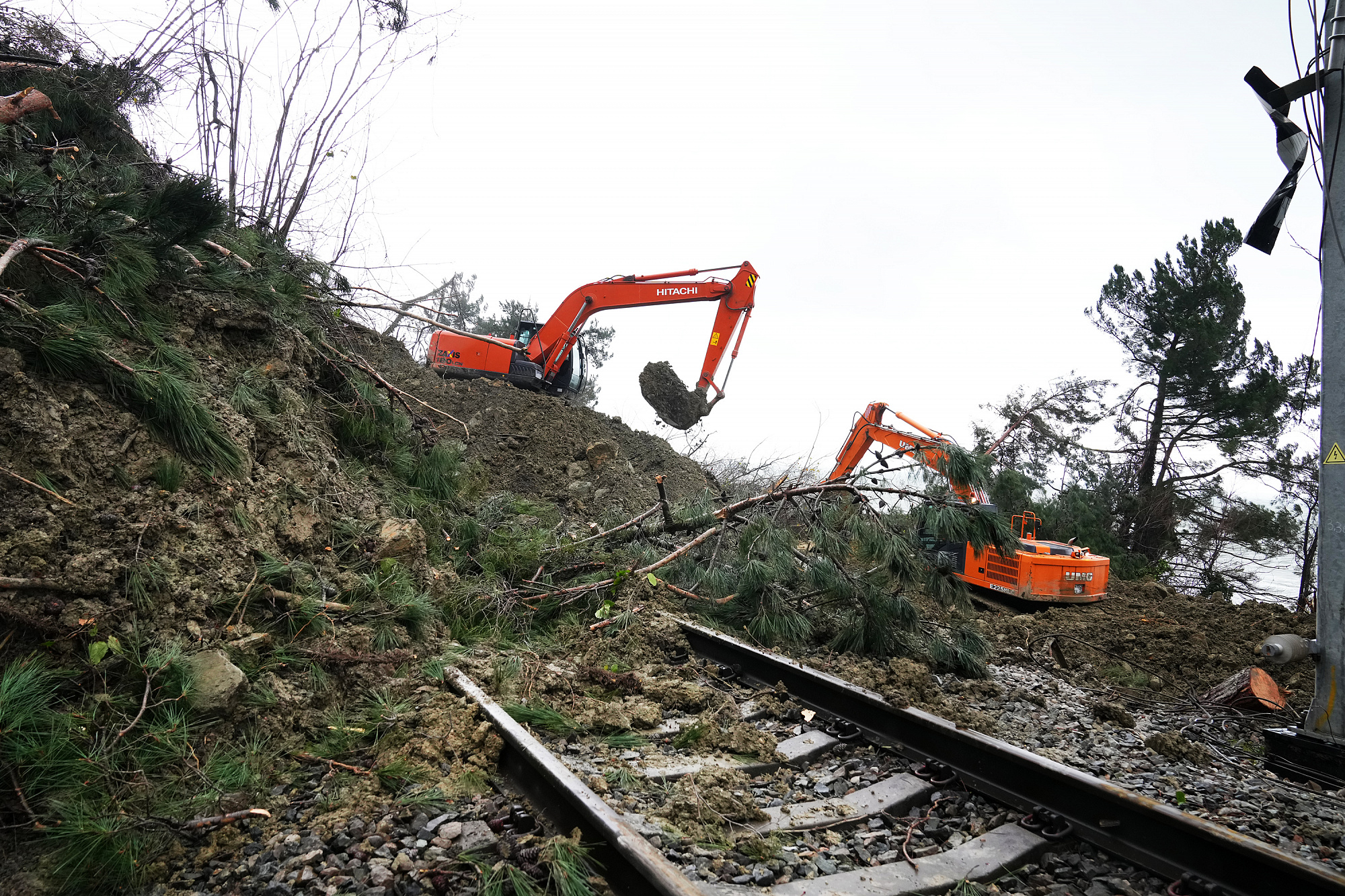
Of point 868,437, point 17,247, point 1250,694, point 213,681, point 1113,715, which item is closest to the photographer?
point 213,681

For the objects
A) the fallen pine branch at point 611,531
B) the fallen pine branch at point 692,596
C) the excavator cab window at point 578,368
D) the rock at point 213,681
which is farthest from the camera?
the excavator cab window at point 578,368

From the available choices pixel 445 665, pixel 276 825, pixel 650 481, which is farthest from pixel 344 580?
pixel 650 481

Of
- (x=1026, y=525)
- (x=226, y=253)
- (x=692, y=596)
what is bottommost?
(x=692, y=596)

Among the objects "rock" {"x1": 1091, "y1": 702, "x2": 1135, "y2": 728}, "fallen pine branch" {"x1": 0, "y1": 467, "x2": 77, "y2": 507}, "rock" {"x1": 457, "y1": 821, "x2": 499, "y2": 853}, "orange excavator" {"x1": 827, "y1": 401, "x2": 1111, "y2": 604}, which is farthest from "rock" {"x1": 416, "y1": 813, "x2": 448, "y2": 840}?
"orange excavator" {"x1": 827, "y1": 401, "x2": 1111, "y2": 604}

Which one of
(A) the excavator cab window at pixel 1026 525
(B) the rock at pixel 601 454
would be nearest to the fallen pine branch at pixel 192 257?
(B) the rock at pixel 601 454

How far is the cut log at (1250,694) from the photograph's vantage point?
5.13m

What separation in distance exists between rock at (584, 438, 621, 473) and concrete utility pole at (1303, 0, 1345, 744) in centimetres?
853

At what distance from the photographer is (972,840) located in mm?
2746

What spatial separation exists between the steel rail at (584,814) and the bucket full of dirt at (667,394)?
908 centimetres

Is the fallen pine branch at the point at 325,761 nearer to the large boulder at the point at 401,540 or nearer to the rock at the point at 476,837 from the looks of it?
the rock at the point at 476,837

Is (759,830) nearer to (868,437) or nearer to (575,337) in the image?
(868,437)

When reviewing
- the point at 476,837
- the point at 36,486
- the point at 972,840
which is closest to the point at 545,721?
the point at 476,837

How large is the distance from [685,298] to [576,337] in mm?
2477

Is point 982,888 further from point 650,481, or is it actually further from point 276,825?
point 650,481
